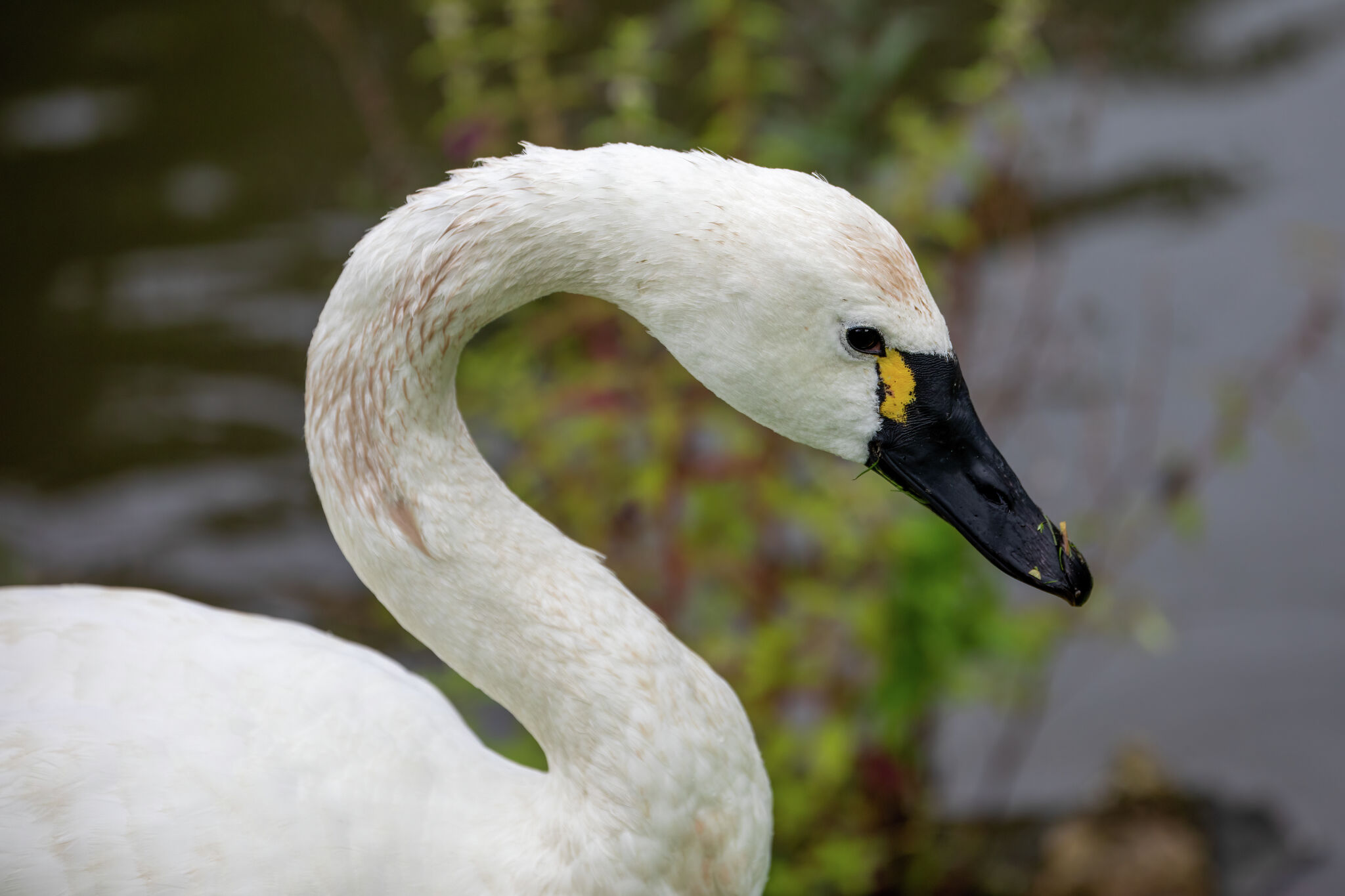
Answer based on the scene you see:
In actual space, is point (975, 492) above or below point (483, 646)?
above

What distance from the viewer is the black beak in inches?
60.6

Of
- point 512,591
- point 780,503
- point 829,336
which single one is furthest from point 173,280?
point 829,336

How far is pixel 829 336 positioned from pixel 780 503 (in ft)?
3.13

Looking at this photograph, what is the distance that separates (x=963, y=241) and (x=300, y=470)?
103 inches

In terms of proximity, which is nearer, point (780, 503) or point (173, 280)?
point (780, 503)

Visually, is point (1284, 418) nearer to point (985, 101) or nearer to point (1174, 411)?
point (1174, 411)

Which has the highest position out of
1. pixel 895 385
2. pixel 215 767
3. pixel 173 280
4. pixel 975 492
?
pixel 895 385

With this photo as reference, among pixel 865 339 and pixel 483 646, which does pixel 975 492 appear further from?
pixel 483 646

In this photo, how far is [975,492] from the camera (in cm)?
157

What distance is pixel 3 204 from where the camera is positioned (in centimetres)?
512

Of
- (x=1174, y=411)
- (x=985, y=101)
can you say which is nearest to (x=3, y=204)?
(x=985, y=101)

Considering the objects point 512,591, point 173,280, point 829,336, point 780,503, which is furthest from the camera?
point 173,280

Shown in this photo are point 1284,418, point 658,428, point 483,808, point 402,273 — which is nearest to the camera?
point 402,273

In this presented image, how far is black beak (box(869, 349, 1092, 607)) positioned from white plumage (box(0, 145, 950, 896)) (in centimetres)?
6
